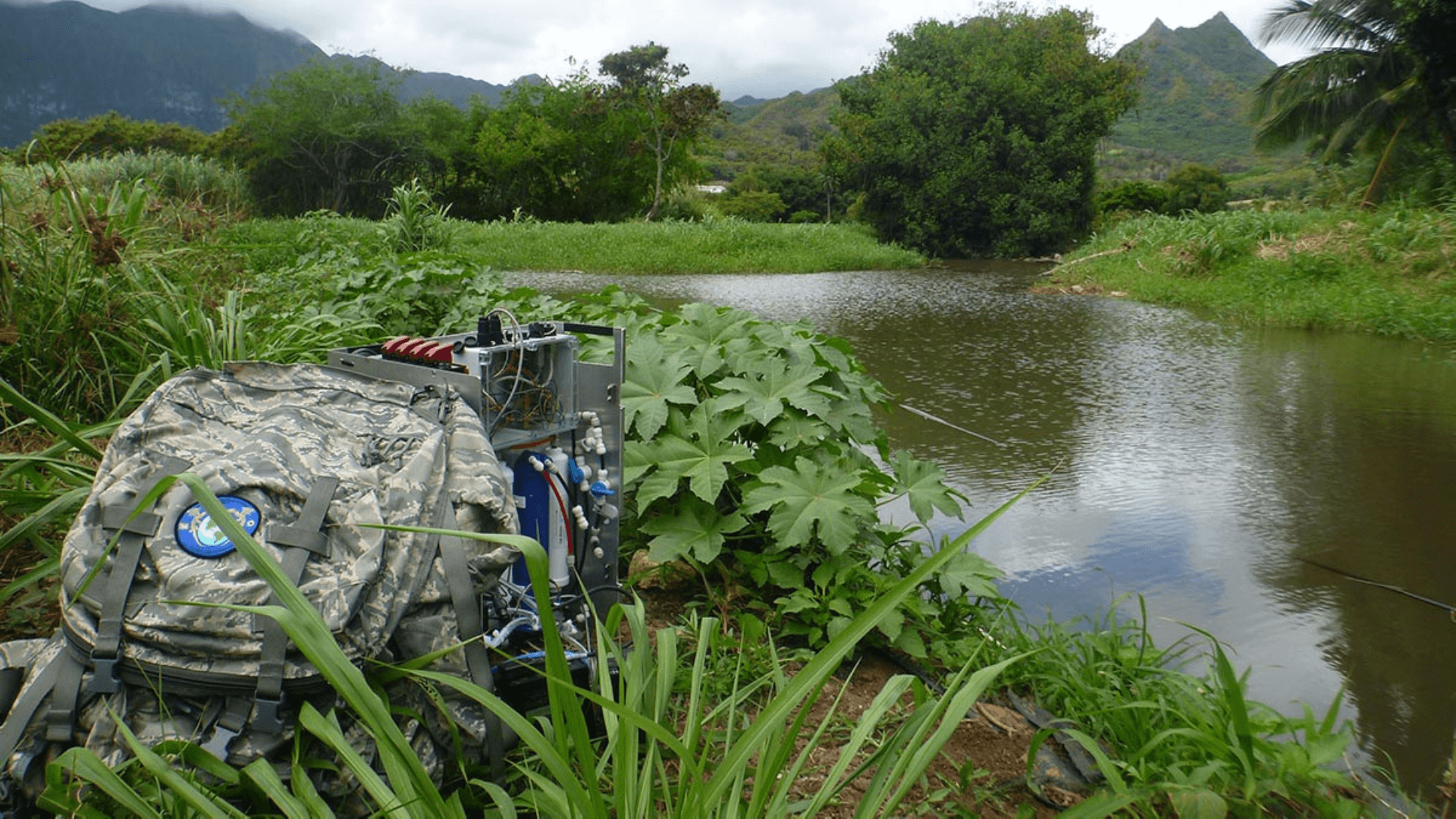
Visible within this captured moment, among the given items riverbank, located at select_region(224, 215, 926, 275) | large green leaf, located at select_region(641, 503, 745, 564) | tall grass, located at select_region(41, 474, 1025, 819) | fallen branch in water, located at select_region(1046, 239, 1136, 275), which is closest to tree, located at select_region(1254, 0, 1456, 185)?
fallen branch in water, located at select_region(1046, 239, 1136, 275)

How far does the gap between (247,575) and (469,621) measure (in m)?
0.31

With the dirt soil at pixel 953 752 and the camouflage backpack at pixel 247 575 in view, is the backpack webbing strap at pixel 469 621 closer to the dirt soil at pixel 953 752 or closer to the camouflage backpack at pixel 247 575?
the camouflage backpack at pixel 247 575

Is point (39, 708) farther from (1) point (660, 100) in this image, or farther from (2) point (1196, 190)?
(2) point (1196, 190)

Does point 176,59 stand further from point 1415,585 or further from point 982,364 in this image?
point 1415,585

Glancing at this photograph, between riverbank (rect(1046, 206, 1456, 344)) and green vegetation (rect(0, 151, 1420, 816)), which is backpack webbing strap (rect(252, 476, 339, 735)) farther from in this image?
riverbank (rect(1046, 206, 1456, 344))

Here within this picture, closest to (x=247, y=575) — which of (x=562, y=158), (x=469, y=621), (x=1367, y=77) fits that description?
(x=469, y=621)

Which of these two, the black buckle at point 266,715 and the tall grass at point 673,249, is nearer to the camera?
the black buckle at point 266,715

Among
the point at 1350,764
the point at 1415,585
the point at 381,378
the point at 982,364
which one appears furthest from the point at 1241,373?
the point at 381,378

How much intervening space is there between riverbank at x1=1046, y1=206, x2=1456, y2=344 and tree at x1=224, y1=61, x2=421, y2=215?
55.8 feet

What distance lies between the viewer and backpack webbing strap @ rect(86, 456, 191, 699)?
3.98 ft

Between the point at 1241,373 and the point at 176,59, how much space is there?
40970 mm

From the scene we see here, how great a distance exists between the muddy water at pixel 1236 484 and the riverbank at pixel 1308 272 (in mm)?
698

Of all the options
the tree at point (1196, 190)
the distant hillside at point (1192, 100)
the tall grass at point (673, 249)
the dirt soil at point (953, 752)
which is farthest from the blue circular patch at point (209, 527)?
the distant hillside at point (1192, 100)

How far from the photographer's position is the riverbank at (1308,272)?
24.3ft
